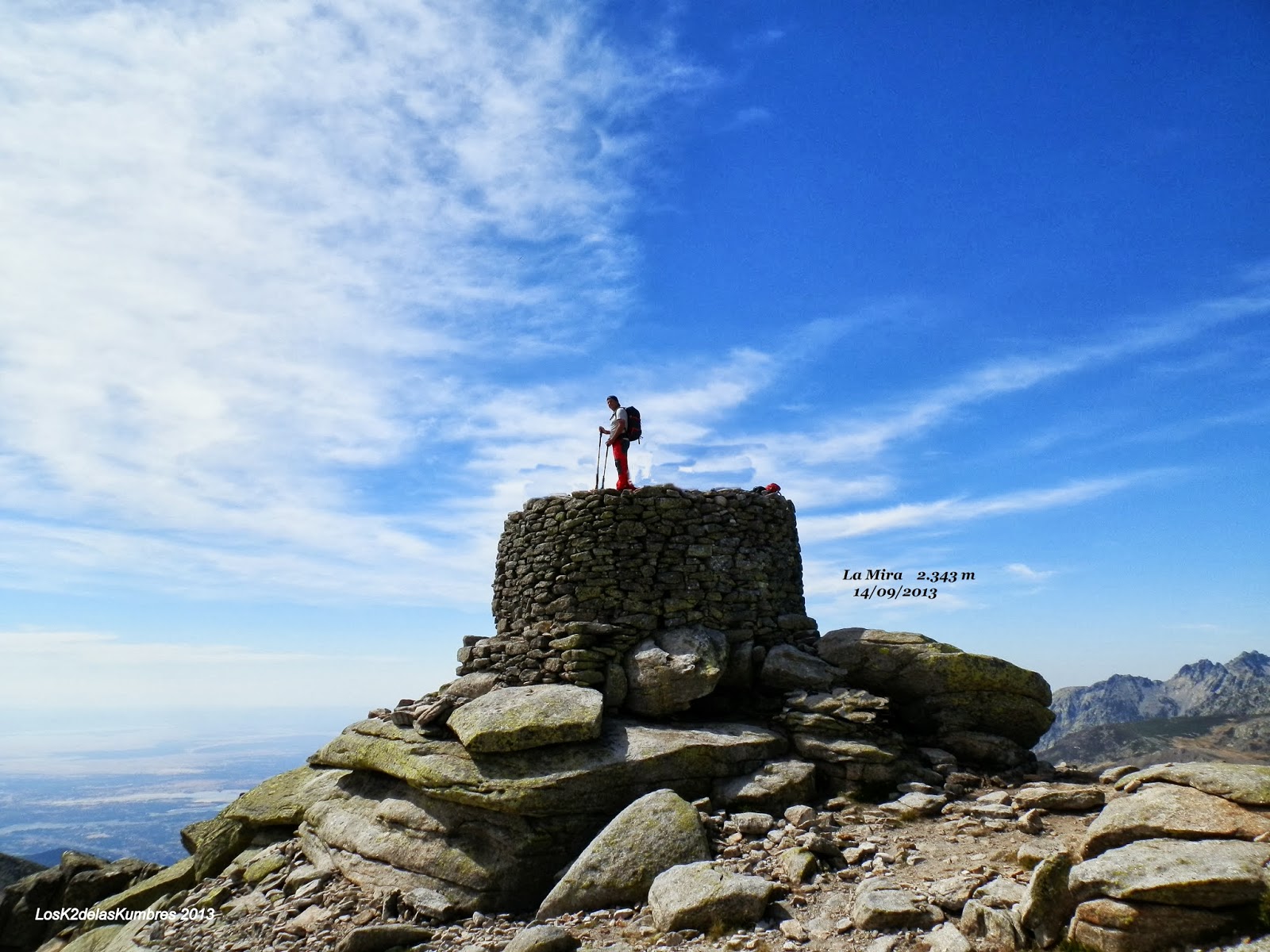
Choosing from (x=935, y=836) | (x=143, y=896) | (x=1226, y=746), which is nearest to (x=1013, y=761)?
(x=935, y=836)

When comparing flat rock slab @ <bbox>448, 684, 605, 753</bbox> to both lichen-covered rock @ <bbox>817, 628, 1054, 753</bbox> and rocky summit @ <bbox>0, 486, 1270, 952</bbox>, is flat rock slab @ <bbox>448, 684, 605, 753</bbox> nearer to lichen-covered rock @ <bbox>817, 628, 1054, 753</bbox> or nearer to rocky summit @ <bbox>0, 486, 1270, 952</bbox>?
rocky summit @ <bbox>0, 486, 1270, 952</bbox>

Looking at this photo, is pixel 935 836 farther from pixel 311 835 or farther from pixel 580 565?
pixel 311 835

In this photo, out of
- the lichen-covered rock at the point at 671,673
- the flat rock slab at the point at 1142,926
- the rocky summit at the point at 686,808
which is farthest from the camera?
the lichen-covered rock at the point at 671,673

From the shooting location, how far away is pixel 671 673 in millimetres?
17484

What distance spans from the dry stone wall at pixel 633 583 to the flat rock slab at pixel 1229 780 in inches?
357

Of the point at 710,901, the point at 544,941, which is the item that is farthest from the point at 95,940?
the point at 710,901

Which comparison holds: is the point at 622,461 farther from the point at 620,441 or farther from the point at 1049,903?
the point at 1049,903

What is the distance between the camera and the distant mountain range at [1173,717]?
8225 cm

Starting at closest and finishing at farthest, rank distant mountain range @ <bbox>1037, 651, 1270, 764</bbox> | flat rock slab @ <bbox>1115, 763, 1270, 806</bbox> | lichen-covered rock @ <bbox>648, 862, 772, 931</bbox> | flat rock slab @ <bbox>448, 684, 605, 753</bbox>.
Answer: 1. flat rock slab @ <bbox>1115, 763, 1270, 806</bbox>
2. lichen-covered rock @ <bbox>648, 862, 772, 931</bbox>
3. flat rock slab @ <bbox>448, 684, 605, 753</bbox>
4. distant mountain range @ <bbox>1037, 651, 1270, 764</bbox>

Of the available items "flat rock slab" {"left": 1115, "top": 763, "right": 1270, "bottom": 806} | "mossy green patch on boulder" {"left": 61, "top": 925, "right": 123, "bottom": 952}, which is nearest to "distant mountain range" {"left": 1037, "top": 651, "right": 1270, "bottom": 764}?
"flat rock slab" {"left": 1115, "top": 763, "right": 1270, "bottom": 806}

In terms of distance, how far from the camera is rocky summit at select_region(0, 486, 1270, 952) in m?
9.79

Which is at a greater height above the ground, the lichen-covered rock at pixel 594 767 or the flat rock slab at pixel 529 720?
the flat rock slab at pixel 529 720

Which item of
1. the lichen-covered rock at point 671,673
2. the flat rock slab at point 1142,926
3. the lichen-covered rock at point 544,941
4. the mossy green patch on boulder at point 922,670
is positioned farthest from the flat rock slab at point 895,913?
the mossy green patch on boulder at point 922,670

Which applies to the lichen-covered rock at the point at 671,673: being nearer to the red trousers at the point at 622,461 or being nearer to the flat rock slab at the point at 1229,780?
the red trousers at the point at 622,461
